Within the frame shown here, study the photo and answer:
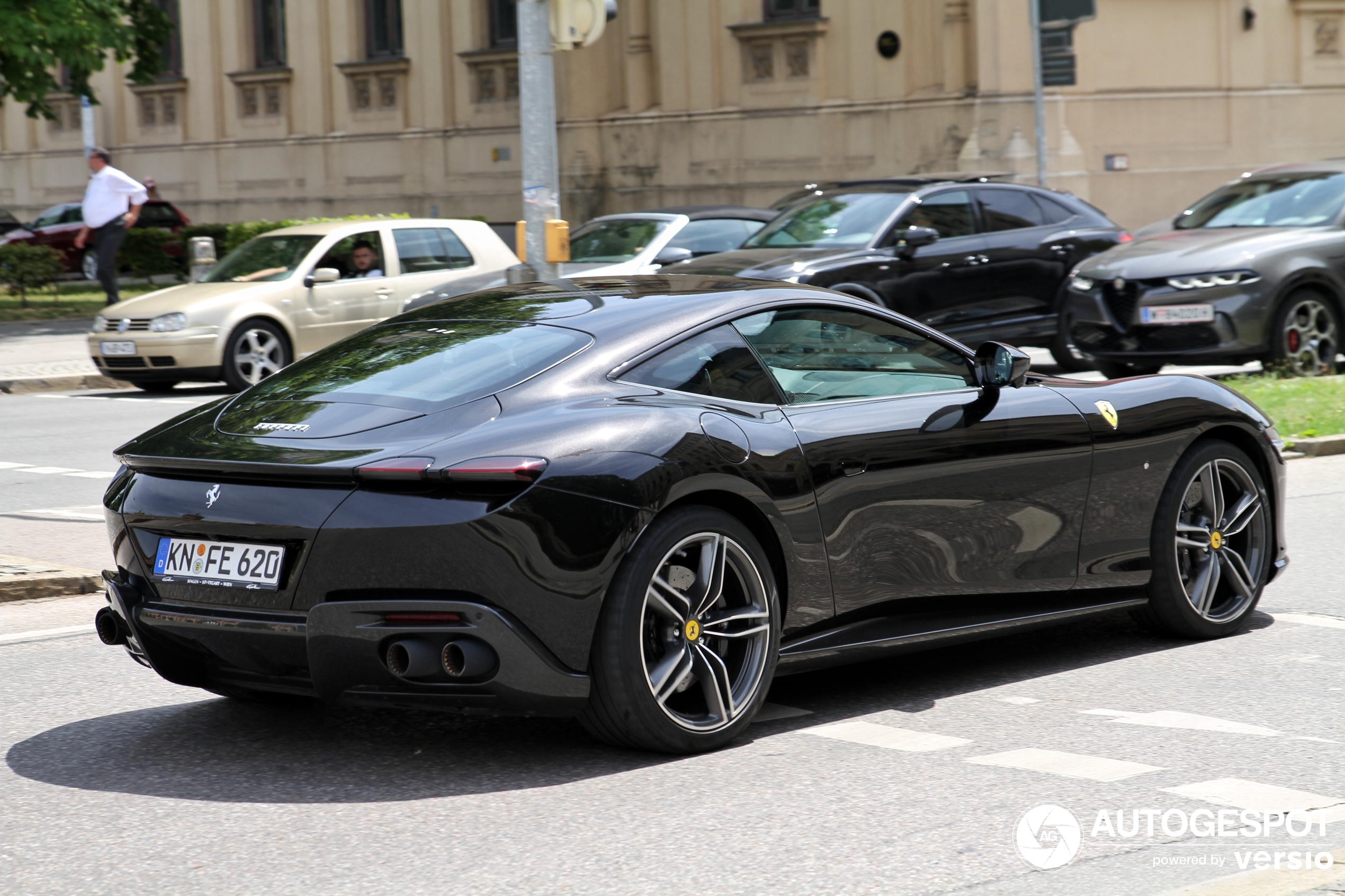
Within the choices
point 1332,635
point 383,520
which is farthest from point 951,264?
point 383,520

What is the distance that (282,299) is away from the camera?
16.9 metres

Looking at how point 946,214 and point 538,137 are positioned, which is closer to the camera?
point 538,137

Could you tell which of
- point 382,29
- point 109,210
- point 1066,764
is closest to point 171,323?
point 109,210

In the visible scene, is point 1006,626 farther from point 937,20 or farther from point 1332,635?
point 937,20

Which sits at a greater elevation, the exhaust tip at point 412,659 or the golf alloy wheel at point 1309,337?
the golf alloy wheel at point 1309,337

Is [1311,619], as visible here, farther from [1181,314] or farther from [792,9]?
[792,9]

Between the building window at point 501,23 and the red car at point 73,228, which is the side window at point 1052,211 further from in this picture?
the red car at point 73,228

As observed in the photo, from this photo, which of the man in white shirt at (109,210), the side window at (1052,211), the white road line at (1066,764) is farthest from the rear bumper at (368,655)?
the man in white shirt at (109,210)

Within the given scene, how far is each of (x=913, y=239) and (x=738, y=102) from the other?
1595cm

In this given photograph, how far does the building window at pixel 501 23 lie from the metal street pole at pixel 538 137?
2280cm

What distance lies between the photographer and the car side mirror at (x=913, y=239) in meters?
14.9

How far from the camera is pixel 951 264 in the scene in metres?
15.4

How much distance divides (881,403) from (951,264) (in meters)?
9.91

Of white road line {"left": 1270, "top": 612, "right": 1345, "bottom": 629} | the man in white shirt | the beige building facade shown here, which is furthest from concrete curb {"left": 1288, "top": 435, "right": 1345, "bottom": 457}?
the beige building facade
